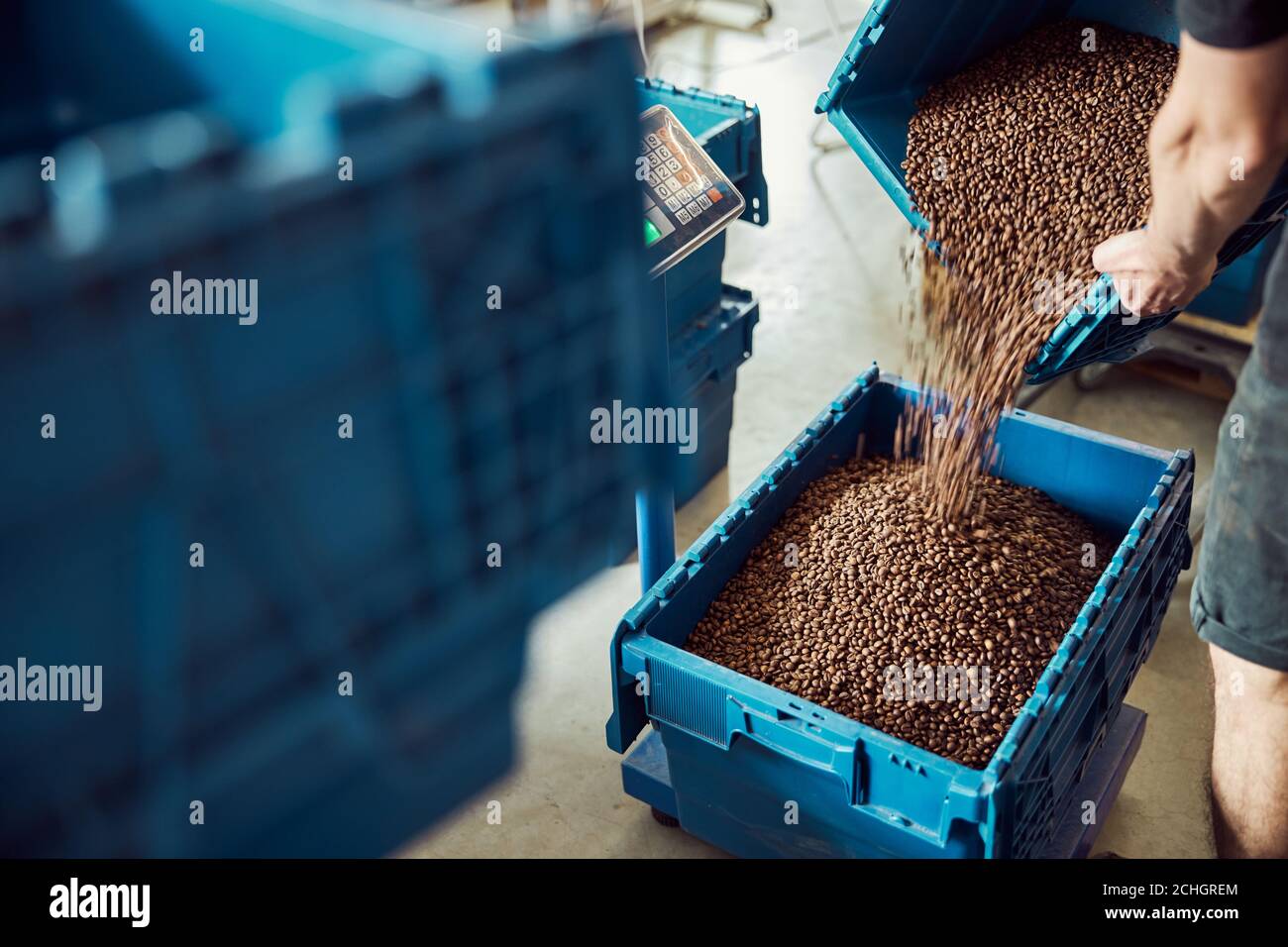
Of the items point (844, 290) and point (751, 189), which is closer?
point (751, 189)

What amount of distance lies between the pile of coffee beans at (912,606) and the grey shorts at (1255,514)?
0.28 m

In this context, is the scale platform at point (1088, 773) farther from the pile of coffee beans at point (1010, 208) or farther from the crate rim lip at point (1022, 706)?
the pile of coffee beans at point (1010, 208)

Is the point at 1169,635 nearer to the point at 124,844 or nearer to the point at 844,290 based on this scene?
the point at 844,290

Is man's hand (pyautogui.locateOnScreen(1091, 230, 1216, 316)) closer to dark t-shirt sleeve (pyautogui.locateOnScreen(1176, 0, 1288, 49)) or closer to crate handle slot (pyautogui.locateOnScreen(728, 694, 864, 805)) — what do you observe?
dark t-shirt sleeve (pyautogui.locateOnScreen(1176, 0, 1288, 49))

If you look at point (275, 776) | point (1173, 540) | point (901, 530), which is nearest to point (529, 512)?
point (275, 776)

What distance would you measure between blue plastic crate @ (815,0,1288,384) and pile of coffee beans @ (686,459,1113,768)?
307mm

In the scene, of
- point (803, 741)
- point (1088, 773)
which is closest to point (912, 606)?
point (803, 741)

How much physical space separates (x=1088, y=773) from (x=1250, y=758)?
267 millimetres

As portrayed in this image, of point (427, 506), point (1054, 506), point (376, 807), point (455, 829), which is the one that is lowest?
point (455, 829)

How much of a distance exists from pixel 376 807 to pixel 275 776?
0.25 m

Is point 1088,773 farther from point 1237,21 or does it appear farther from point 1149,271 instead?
point 1237,21

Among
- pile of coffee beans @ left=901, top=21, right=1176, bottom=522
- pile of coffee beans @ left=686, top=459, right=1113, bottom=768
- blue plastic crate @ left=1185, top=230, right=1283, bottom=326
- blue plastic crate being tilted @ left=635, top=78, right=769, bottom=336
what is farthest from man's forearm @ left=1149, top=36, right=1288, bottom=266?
blue plastic crate @ left=1185, top=230, right=1283, bottom=326

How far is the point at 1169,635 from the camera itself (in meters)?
2.54

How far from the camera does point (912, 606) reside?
1962 millimetres
